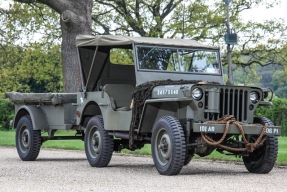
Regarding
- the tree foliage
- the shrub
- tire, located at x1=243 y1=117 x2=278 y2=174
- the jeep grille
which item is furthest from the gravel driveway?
the tree foliage

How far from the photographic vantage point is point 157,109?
12.5m

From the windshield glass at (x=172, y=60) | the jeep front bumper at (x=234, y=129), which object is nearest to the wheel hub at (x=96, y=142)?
the windshield glass at (x=172, y=60)

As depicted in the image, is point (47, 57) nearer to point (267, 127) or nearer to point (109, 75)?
point (109, 75)

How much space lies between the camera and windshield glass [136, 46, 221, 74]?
13273 mm

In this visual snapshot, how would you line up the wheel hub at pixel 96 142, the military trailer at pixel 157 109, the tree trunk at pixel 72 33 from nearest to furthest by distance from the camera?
the military trailer at pixel 157 109, the wheel hub at pixel 96 142, the tree trunk at pixel 72 33

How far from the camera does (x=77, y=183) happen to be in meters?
10.2

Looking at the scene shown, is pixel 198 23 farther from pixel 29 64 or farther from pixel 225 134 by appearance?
pixel 225 134

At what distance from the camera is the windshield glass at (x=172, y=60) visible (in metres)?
13.3

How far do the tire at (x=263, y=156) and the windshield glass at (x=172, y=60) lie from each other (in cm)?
178

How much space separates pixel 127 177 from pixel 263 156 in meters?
2.25

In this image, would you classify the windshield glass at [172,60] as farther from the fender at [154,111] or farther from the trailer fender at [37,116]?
the trailer fender at [37,116]

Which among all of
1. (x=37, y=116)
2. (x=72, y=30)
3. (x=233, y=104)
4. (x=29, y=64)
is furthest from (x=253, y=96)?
(x=29, y=64)

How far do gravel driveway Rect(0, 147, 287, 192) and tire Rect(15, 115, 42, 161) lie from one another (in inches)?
11.2

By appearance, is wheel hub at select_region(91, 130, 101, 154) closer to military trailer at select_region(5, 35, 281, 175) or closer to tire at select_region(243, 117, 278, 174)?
military trailer at select_region(5, 35, 281, 175)
